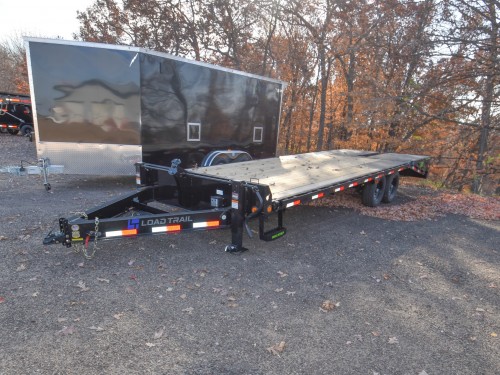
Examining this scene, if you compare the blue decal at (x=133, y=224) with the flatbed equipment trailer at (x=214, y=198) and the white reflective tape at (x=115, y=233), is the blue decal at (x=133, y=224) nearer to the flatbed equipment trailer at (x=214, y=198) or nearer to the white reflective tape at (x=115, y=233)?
the flatbed equipment trailer at (x=214, y=198)

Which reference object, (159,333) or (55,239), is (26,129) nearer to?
(55,239)

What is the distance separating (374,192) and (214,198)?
4623mm

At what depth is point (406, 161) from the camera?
9227 mm

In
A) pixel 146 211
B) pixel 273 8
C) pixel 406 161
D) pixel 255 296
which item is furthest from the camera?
pixel 273 8

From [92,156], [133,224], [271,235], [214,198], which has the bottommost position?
[271,235]

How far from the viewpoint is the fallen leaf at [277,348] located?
3037 mm

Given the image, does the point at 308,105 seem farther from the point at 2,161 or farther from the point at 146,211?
the point at 146,211

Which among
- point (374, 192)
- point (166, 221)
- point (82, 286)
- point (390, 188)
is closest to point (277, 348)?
point (166, 221)

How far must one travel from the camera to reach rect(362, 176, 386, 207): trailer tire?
791cm

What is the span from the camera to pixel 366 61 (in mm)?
18734

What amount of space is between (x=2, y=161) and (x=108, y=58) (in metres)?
8.50

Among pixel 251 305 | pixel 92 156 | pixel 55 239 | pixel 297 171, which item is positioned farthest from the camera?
pixel 92 156

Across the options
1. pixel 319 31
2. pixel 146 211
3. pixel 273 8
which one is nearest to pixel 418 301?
pixel 146 211

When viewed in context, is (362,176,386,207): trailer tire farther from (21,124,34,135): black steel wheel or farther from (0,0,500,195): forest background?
(21,124,34,135): black steel wheel
